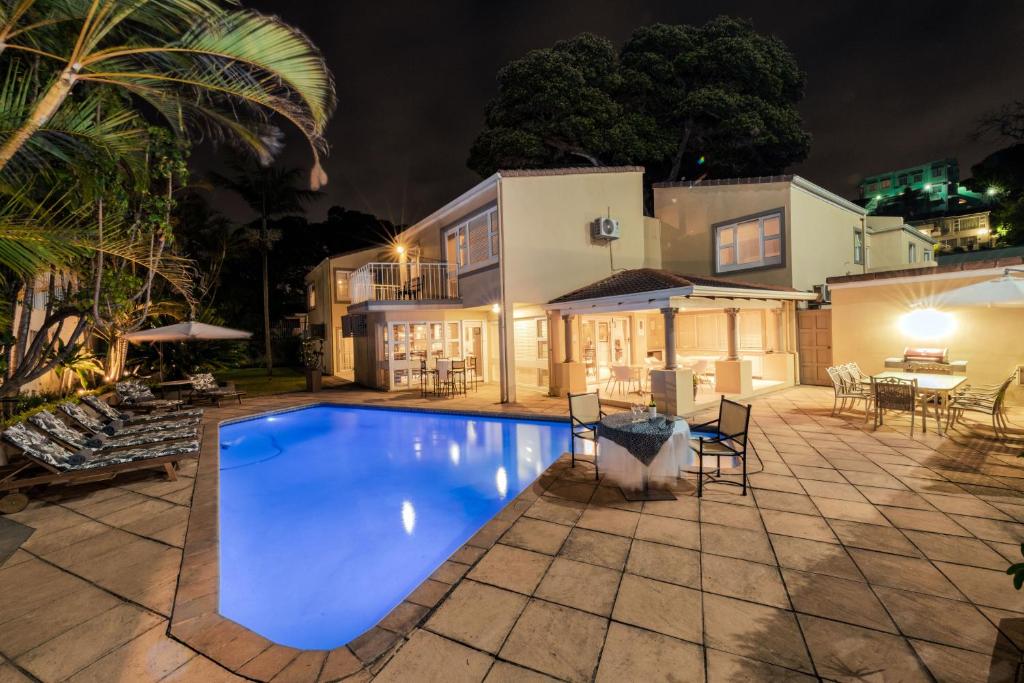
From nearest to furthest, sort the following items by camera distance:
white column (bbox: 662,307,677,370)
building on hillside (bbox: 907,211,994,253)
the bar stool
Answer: white column (bbox: 662,307,677,370) < the bar stool < building on hillside (bbox: 907,211,994,253)

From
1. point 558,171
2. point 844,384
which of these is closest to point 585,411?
point 844,384

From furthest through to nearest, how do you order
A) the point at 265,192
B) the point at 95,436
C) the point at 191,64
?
the point at 265,192 < the point at 95,436 < the point at 191,64

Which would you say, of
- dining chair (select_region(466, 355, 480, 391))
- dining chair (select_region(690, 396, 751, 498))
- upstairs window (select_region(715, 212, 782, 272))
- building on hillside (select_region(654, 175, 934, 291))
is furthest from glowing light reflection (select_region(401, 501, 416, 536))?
upstairs window (select_region(715, 212, 782, 272))

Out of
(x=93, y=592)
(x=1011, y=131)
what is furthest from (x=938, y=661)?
(x=1011, y=131)

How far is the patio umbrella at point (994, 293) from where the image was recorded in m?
6.90

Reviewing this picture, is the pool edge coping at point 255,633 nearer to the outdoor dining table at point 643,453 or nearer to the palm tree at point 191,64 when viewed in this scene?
the outdoor dining table at point 643,453

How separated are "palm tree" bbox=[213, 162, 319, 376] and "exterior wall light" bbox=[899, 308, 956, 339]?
24415mm

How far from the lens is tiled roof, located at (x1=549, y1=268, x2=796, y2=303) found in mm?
10047

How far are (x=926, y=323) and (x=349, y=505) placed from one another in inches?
526

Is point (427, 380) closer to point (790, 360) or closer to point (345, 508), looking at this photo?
point (345, 508)

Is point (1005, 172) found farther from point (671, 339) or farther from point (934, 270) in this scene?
point (671, 339)

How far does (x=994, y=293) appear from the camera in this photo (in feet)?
23.7

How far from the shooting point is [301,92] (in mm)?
3648

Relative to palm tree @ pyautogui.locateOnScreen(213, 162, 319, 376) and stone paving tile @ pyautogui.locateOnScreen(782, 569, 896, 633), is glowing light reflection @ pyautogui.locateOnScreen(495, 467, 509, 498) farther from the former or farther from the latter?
palm tree @ pyautogui.locateOnScreen(213, 162, 319, 376)
